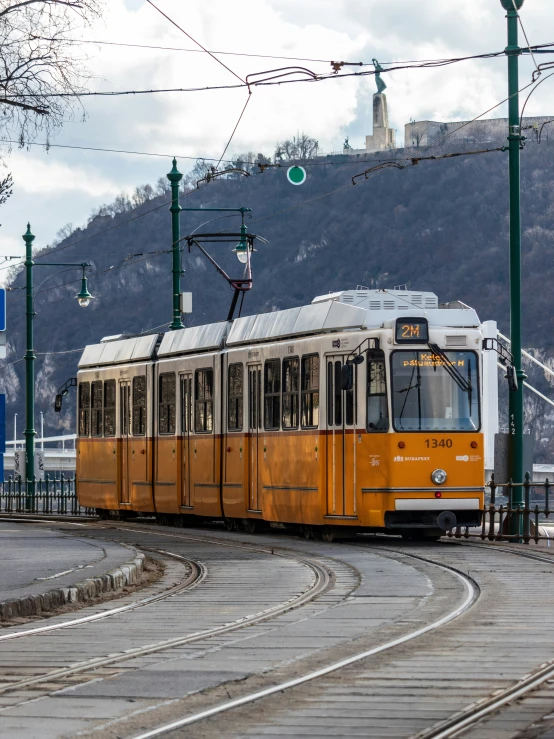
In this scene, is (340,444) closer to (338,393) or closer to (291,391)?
(338,393)

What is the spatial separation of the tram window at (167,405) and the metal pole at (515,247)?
6986 mm

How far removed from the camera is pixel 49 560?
17.9m

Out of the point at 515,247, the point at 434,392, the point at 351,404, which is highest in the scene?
the point at 515,247

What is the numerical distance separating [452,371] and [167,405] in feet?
26.8

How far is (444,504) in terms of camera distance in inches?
853

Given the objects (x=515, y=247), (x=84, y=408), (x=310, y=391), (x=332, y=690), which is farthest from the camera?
(x=84, y=408)

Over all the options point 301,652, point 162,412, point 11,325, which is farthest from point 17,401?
point 301,652

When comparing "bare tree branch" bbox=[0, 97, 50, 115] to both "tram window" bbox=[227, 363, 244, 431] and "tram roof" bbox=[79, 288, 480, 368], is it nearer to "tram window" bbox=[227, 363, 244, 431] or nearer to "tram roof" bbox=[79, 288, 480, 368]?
"tram roof" bbox=[79, 288, 480, 368]

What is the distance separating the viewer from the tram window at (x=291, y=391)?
915 inches

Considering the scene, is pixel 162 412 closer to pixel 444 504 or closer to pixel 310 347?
pixel 310 347

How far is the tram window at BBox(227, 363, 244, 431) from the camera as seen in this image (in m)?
25.3

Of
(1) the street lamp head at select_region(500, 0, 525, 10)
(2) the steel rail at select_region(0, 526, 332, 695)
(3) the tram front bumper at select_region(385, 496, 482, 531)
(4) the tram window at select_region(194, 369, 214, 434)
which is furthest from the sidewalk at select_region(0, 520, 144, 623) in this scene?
(1) the street lamp head at select_region(500, 0, 525, 10)

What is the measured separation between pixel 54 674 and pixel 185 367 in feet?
60.5

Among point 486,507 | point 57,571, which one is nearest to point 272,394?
point 486,507
